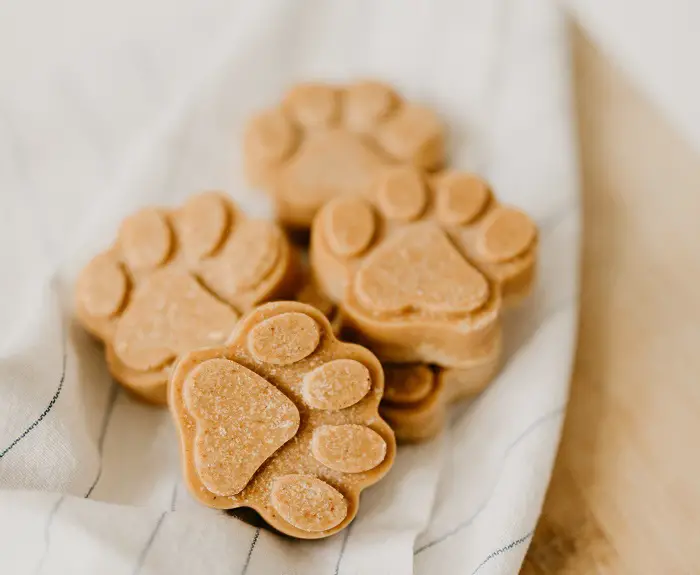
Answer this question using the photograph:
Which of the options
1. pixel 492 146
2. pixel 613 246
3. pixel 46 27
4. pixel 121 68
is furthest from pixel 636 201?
pixel 46 27

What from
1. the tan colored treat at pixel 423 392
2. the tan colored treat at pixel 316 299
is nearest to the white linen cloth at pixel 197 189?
the tan colored treat at pixel 423 392

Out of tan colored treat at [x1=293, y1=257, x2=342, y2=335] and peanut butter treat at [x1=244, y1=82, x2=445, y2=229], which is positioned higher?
peanut butter treat at [x1=244, y1=82, x2=445, y2=229]

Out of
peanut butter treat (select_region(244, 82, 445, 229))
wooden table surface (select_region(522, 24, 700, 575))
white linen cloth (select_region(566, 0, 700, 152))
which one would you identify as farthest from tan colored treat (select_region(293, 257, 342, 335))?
white linen cloth (select_region(566, 0, 700, 152))

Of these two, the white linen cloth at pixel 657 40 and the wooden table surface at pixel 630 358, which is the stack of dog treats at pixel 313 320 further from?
the white linen cloth at pixel 657 40

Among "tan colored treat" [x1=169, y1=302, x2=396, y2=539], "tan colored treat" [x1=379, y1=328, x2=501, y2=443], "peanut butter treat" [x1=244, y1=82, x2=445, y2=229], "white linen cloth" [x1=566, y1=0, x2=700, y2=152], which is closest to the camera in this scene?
"tan colored treat" [x1=169, y1=302, x2=396, y2=539]

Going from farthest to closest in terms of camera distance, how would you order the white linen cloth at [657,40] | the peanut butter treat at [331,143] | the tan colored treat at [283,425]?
the white linen cloth at [657,40], the peanut butter treat at [331,143], the tan colored treat at [283,425]

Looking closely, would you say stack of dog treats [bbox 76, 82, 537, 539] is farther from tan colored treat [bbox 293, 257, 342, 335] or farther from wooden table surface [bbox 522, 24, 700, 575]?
wooden table surface [bbox 522, 24, 700, 575]

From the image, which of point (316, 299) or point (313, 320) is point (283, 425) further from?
point (316, 299)
